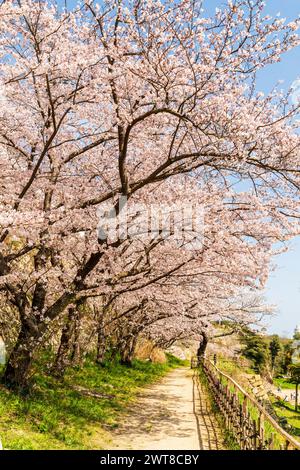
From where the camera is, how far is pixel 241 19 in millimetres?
6297

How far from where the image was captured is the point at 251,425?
771cm

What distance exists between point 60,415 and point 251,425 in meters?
4.24

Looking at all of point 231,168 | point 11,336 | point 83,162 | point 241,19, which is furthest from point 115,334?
point 241,19

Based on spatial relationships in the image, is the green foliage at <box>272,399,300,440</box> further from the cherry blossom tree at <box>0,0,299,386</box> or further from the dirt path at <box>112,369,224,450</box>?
the cherry blossom tree at <box>0,0,299,386</box>

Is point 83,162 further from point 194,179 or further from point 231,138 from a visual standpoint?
point 231,138

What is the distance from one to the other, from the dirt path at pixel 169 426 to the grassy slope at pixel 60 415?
40cm

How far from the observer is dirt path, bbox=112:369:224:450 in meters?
8.84

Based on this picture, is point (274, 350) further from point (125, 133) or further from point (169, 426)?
point (125, 133)

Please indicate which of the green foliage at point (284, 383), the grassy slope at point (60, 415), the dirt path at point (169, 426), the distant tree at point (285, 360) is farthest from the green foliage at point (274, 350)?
the grassy slope at point (60, 415)

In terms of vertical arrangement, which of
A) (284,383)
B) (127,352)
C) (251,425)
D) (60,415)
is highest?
(251,425)

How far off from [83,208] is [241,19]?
5.18m

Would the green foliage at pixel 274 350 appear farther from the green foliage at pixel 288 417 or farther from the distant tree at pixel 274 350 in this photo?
the green foliage at pixel 288 417

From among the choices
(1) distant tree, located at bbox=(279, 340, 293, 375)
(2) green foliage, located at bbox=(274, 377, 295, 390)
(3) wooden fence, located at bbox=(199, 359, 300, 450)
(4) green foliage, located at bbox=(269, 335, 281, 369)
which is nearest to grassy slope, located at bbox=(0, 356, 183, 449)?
(3) wooden fence, located at bbox=(199, 359, 300, 450)

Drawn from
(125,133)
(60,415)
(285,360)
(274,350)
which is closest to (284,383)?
(274,350)
